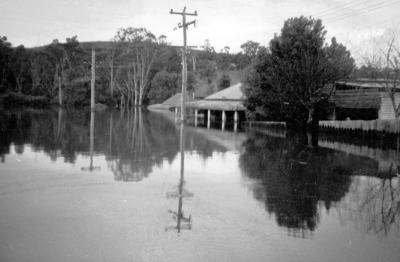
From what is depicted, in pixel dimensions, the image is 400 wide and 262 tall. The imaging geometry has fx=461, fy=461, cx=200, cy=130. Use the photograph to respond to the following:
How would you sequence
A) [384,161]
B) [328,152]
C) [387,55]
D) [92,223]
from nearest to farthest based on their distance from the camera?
[92,223] < [384,161] < [328,152] < [387,55]

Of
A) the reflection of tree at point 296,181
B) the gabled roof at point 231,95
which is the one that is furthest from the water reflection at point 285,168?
the gabled roof at point 231,95

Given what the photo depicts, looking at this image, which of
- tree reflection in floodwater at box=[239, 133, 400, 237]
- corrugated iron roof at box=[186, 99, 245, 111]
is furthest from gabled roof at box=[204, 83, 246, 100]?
tree reflection in floodwater at box=[239, 133, 400, 237]

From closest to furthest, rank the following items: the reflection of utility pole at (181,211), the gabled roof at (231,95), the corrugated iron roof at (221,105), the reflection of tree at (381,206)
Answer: the reflection of utility pole at (181,211) → the reflection of tree at (381,206) → the corrugated iron roof at (221,105) → the gabled roof at (231,95)

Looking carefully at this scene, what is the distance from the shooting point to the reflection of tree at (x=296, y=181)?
31.2 feet

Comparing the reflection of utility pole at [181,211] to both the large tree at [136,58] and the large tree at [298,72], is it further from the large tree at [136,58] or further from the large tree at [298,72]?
the large tree at [136,58]

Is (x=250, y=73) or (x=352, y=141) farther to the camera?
(x=250, y=73)

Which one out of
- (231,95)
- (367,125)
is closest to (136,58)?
(231,95)

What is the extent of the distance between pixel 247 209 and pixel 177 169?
5280 mm

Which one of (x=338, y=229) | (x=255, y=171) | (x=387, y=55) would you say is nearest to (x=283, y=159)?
(x=255, y=171)

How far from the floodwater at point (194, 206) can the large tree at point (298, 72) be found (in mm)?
15339

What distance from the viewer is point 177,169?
48.1 feet

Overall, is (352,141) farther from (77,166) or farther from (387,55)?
(77,166)

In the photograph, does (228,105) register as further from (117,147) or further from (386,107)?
(117,147)

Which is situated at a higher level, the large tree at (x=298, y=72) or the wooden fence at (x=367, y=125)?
the large tree at (x=298, y=72)
